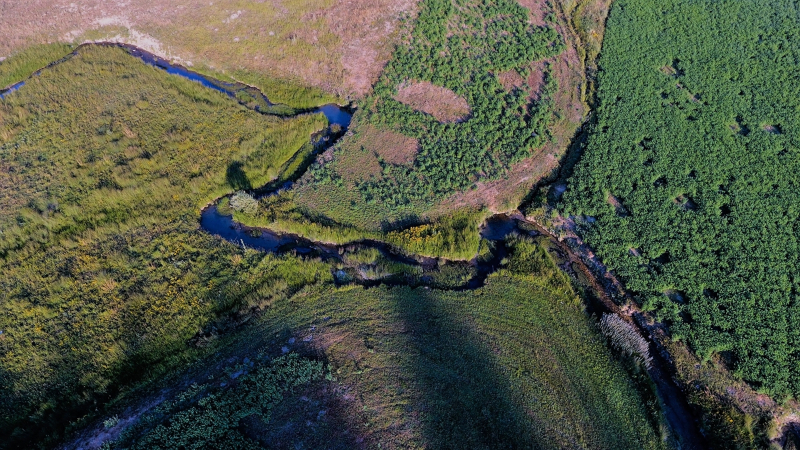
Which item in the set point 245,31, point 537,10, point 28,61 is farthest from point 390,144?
point 28,61

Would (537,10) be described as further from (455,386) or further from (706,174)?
(455,386)

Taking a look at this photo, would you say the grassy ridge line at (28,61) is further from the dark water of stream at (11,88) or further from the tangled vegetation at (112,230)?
the tangled vegetation at (112,230)

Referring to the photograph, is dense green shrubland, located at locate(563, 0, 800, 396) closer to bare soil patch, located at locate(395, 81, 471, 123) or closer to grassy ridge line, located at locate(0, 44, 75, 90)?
bare soil patch, located at locate(395, 81, 471, 123)

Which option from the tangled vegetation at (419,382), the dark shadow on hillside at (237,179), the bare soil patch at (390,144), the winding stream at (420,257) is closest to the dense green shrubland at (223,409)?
the tangled vegetation at (419,382)

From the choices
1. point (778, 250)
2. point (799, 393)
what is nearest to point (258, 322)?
point (799, 393)

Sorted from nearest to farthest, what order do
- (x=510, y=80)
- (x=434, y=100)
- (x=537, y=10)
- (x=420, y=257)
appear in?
(x=420, y=257) < (x=434, y=100) < (x=510, y=80) < (x=537, y=10)

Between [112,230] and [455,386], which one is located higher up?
[112,230]
